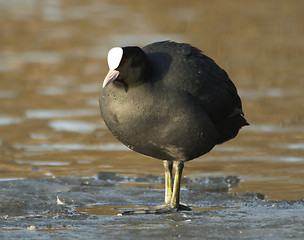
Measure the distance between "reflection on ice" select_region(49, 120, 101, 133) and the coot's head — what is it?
156 inches

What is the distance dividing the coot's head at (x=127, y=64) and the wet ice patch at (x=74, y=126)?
3.96 meters

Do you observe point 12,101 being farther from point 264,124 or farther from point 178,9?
point 178,9

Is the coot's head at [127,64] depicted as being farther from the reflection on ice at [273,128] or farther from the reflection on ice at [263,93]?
the reflection on ice at [263,93]

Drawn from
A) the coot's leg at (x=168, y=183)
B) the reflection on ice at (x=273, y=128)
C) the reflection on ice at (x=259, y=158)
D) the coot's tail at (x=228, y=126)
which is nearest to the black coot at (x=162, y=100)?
the coot's tail at (x=228, y=126)

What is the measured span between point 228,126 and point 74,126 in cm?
374

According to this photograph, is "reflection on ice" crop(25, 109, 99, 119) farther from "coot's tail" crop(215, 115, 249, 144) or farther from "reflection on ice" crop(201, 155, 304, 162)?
"coot's tail" crop(215, 115, 249, 144)

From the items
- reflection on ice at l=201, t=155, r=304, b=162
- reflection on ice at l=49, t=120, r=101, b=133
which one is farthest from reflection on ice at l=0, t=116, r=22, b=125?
reflection on ice at l=201, t=155, r=304, b=162

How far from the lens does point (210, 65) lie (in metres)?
5.99

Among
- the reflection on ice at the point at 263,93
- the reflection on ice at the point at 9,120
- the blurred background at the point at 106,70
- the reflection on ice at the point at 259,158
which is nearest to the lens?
the blurred background at the point at 106,70

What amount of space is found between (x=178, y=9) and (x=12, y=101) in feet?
33.2

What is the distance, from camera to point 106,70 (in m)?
13.2

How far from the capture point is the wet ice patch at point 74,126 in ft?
30.9

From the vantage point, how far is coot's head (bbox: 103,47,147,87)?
540 centimetres

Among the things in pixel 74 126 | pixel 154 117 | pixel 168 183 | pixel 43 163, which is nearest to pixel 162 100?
pixel 154 117
